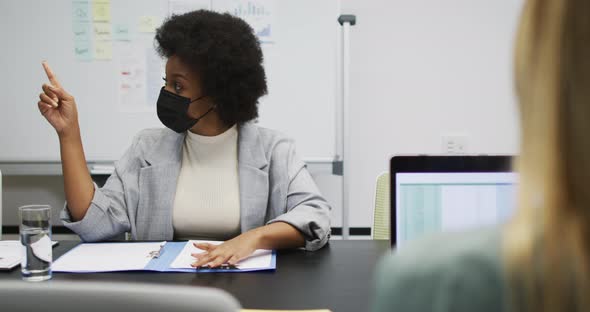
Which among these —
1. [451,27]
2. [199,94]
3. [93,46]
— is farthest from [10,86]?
[451,27]

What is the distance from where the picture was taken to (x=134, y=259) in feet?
3.60

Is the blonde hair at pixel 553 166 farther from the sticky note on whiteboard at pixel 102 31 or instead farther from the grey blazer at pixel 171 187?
the sticky note on whiteboard at pixel 102 31

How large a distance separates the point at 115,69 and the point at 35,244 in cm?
152

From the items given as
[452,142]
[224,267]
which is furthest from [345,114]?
[224,267]

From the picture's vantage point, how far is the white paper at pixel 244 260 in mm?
1050

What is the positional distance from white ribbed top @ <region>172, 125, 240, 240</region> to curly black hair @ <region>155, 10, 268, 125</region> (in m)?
0.10

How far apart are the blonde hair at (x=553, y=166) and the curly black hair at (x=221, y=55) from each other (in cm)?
124

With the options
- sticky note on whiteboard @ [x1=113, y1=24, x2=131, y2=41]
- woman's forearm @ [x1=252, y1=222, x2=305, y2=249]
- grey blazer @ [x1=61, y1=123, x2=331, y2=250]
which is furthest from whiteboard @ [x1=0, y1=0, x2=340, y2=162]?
woman's forearm @ [x1=252, y1=222, x2=305, y2=249]

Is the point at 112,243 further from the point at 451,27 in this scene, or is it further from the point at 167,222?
the point at 451,27

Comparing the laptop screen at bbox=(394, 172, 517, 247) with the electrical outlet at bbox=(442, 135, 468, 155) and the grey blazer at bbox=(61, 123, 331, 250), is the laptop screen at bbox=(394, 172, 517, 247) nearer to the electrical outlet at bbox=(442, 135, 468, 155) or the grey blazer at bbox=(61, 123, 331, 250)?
the grey blazer at bbox=(61, 123, 331, 250)

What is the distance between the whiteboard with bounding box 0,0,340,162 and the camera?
234 cm

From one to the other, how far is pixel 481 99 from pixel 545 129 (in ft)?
7.81

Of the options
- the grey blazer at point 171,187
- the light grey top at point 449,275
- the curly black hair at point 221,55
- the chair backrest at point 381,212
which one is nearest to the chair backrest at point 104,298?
the light grey top at point 449,275

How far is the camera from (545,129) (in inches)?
12.4
